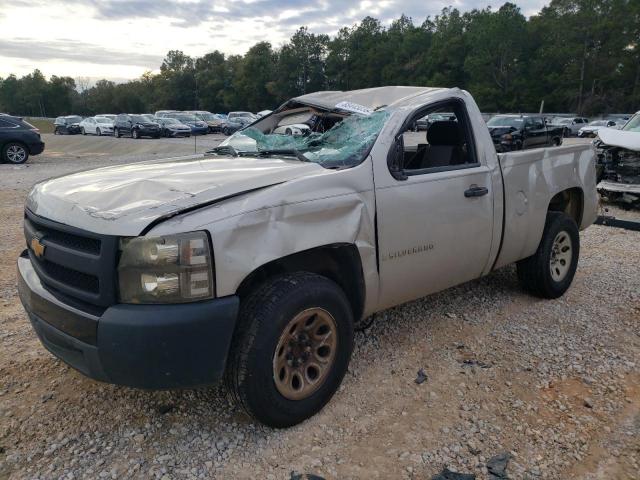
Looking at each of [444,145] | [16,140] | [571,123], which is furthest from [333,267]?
[571,123]

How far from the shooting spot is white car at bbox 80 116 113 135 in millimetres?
36375

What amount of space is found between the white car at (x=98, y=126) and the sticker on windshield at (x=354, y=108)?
36.3 meters

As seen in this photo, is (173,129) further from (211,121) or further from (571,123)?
(571,123)

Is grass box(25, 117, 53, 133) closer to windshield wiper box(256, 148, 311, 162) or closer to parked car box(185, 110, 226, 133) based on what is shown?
parked car box(185, 110, 226, 133)

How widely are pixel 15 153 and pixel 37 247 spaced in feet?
56.5

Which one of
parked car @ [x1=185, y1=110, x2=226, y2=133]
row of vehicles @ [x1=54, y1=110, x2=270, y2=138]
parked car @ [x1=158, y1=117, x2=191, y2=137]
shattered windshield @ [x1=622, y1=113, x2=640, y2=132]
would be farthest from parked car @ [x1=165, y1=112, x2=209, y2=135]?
shattered windshield @ [x1=622, y1=113, x2=640, y2=132]

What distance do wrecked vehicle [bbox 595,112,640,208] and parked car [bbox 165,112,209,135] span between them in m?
33.3

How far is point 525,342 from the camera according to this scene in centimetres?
386

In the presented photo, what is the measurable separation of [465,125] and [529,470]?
2.43m

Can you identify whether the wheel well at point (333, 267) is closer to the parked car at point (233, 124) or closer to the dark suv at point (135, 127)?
the dark suv at point (135, 127)

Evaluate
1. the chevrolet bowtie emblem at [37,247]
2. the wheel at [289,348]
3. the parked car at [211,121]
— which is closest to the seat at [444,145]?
the wheel at [289,348]

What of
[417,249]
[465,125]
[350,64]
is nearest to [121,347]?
[417,249]

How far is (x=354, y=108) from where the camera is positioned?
376cm

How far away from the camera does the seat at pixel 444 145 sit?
157 inches
